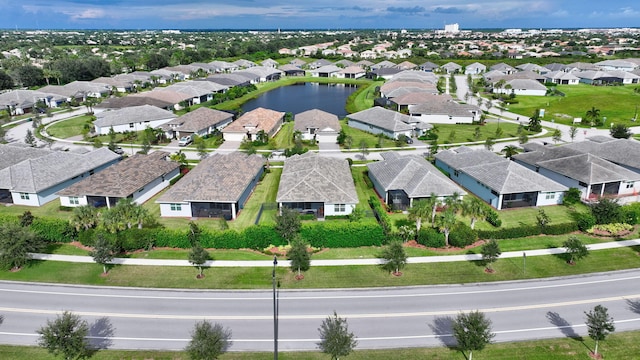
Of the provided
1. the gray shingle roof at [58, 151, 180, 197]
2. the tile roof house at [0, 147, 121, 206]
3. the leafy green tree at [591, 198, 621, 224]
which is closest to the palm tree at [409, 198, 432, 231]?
the leafy green tree at [591, 198, 621, 224]

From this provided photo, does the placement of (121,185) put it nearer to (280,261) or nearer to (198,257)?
(198,257)

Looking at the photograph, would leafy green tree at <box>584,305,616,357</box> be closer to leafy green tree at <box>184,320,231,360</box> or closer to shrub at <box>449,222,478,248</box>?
shrub at <box>449,222,478,248</box>

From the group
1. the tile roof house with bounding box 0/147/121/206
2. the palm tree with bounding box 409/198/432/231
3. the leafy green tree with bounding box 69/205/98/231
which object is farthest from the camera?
the tile roof house with bounding box 0/147/121/206

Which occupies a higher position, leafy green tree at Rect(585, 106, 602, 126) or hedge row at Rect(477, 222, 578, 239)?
leafy green tree at Rect(585, 106, 602, 126)

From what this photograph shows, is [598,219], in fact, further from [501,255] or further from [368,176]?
[368,176]

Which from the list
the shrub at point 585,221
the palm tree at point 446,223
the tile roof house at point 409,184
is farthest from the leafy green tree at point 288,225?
the shrub at point 585,221

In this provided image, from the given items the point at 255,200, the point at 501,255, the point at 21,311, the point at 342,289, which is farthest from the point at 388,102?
the point at 21,311
